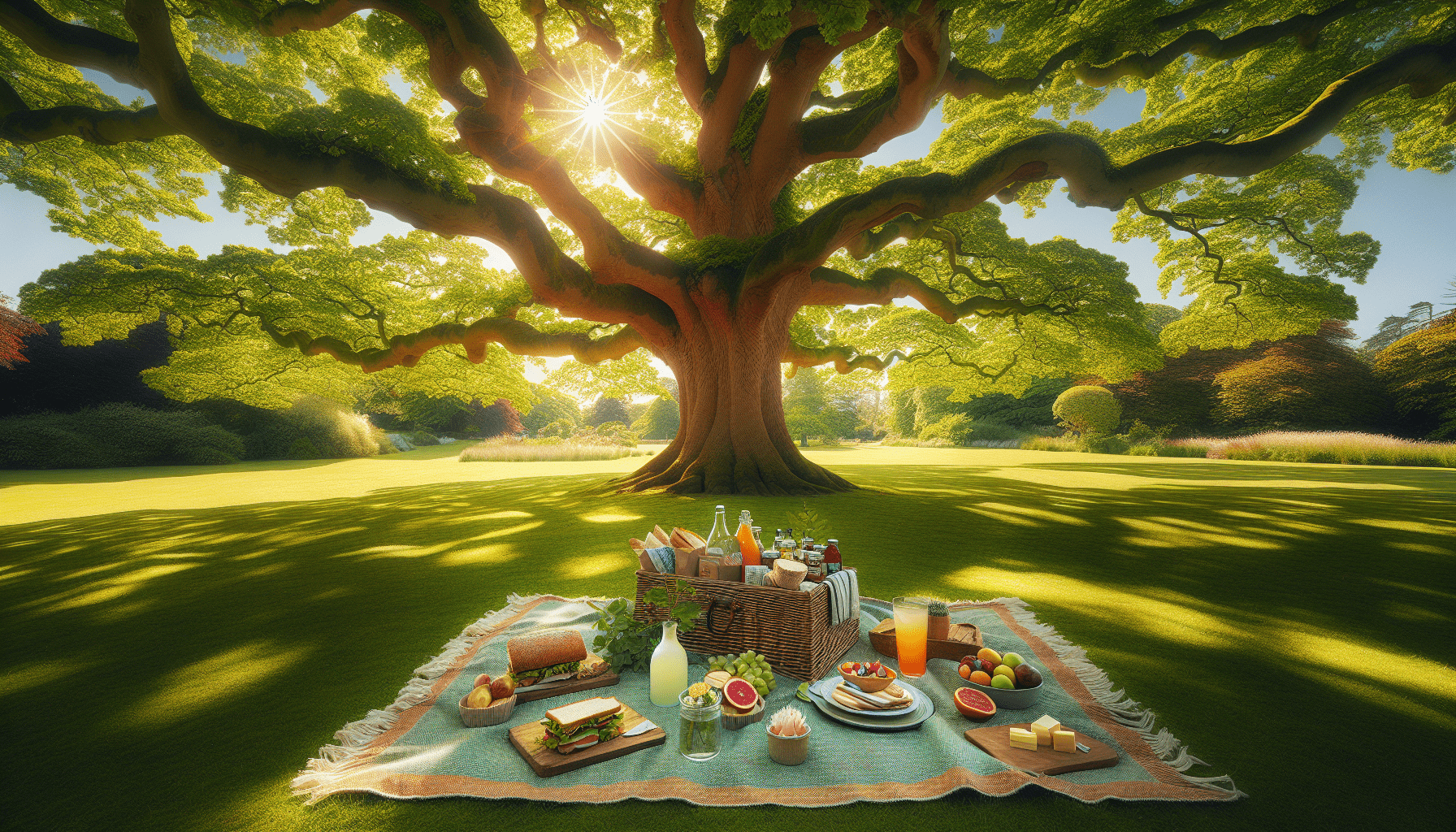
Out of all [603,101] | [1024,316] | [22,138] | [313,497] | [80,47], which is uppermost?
[603,101]

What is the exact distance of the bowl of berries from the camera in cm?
205

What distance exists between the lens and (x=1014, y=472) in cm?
1270

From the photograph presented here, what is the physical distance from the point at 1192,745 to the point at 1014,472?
1227 centimetres

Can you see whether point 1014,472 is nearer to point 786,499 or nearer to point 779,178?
point 786,499

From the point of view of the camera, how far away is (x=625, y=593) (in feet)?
11.6

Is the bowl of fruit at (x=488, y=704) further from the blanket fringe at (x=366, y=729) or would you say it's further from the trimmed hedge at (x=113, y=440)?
the trimmed hedge at (x=113, y=440)

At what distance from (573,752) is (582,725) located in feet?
0.28

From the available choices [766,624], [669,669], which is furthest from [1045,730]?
[669,669]

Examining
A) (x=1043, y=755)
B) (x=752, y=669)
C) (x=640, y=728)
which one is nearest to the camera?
(x=1043, y=755)

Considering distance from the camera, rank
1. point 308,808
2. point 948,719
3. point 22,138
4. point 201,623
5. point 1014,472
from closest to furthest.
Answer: point 308,808
point 948,719
point 201,623
point 22,138
point 1014,472

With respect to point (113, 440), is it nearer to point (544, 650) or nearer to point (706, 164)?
point (706, 164)

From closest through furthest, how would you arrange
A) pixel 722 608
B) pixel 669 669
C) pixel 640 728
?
pixel 640 728
pixel 669 669
pixel 722 608

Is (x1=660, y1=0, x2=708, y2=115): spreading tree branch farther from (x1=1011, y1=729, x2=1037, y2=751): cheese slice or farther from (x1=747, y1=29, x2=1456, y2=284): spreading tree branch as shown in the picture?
(x1=1011, y1=729, x2=1037, y2=751): cheese slice

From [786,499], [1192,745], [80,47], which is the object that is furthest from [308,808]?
[80,47]
